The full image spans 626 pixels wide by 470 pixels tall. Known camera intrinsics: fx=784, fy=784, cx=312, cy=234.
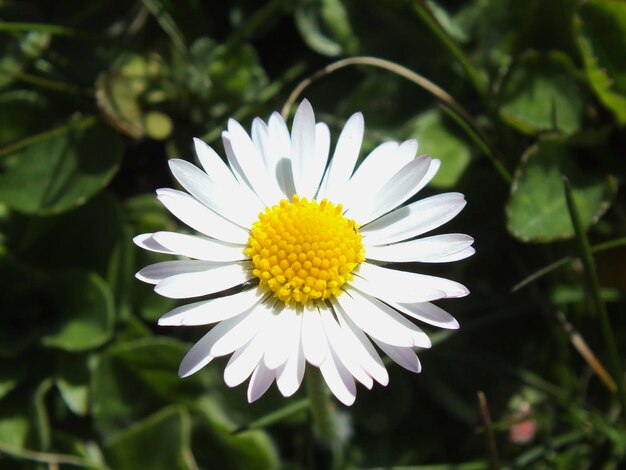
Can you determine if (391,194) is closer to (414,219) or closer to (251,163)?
(414,219)

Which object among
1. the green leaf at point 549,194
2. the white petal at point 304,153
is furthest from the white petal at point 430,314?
the green leaf at point 549,194

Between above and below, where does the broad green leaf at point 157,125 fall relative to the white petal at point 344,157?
above

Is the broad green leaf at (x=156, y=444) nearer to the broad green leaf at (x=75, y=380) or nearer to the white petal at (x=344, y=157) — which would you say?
the broad green leaf at (x=75, y=380)

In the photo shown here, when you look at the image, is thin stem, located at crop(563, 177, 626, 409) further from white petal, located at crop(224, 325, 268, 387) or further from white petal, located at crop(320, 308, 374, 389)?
white petal, located at crop(224, 325, 268, 387)

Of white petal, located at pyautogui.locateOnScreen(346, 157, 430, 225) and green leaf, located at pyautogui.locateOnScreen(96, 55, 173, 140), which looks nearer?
white petal, located at pyautogui.locateOnScreen(346, 157, 430, 225)

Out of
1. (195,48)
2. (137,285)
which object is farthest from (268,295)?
(195,48)

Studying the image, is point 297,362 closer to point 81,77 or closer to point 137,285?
point 137,285

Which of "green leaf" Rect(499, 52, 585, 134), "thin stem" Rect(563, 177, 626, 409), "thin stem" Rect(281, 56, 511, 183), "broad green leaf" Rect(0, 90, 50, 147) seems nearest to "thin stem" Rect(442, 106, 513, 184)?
"thin stem" Rect(281, 56, 511, 183)
